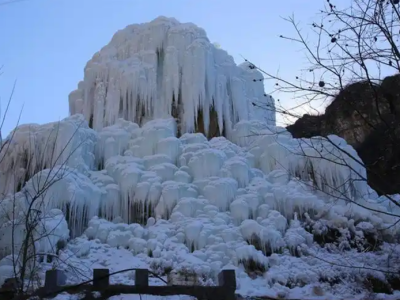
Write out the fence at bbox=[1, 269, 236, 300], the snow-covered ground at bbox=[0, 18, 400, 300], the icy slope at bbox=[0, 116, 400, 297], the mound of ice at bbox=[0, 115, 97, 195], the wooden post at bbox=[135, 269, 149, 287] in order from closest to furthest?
the fence at bbox=[1, 269, 236, 300]
the wooden post at bbox=[135, 269, 149, 287]
the snow-covered ground at bbox=[0, 18, 400, 300]
the icy slope at bbox=[0, 116, 400, 297]
the mound of ice at bbox=[0, 115, 97, 195]

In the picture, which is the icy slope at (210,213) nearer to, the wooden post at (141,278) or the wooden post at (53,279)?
the wooden post at (53,279)

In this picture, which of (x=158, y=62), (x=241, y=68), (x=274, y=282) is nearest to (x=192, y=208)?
(x=274, y=282)

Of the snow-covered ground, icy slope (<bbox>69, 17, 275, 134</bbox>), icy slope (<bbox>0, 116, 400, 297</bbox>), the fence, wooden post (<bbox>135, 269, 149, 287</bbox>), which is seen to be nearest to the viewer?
the fence

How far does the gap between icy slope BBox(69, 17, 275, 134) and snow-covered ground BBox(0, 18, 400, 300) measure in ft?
0.21

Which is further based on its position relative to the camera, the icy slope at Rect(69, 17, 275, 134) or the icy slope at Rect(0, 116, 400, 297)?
the icy slope at Rect(69, 17, 275, 134)

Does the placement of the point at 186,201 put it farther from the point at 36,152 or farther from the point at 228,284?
the point at 228,284

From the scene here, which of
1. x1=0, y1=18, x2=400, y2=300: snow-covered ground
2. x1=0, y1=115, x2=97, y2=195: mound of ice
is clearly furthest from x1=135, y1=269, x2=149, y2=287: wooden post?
x1=0, y1=115, x2=97, y2=195: mound of ice

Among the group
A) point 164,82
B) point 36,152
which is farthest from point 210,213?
point 164,82

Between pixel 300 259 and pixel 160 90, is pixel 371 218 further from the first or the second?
pixel 160 90

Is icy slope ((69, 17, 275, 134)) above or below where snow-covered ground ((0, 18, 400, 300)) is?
above

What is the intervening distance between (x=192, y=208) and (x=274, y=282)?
2.82m

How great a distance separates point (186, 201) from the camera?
446 inches

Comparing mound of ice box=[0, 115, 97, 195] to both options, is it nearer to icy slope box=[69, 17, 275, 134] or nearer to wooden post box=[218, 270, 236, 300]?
icy slope box=[69, 17, 275, 134]

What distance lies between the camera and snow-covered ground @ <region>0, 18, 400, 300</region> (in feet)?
32.0
